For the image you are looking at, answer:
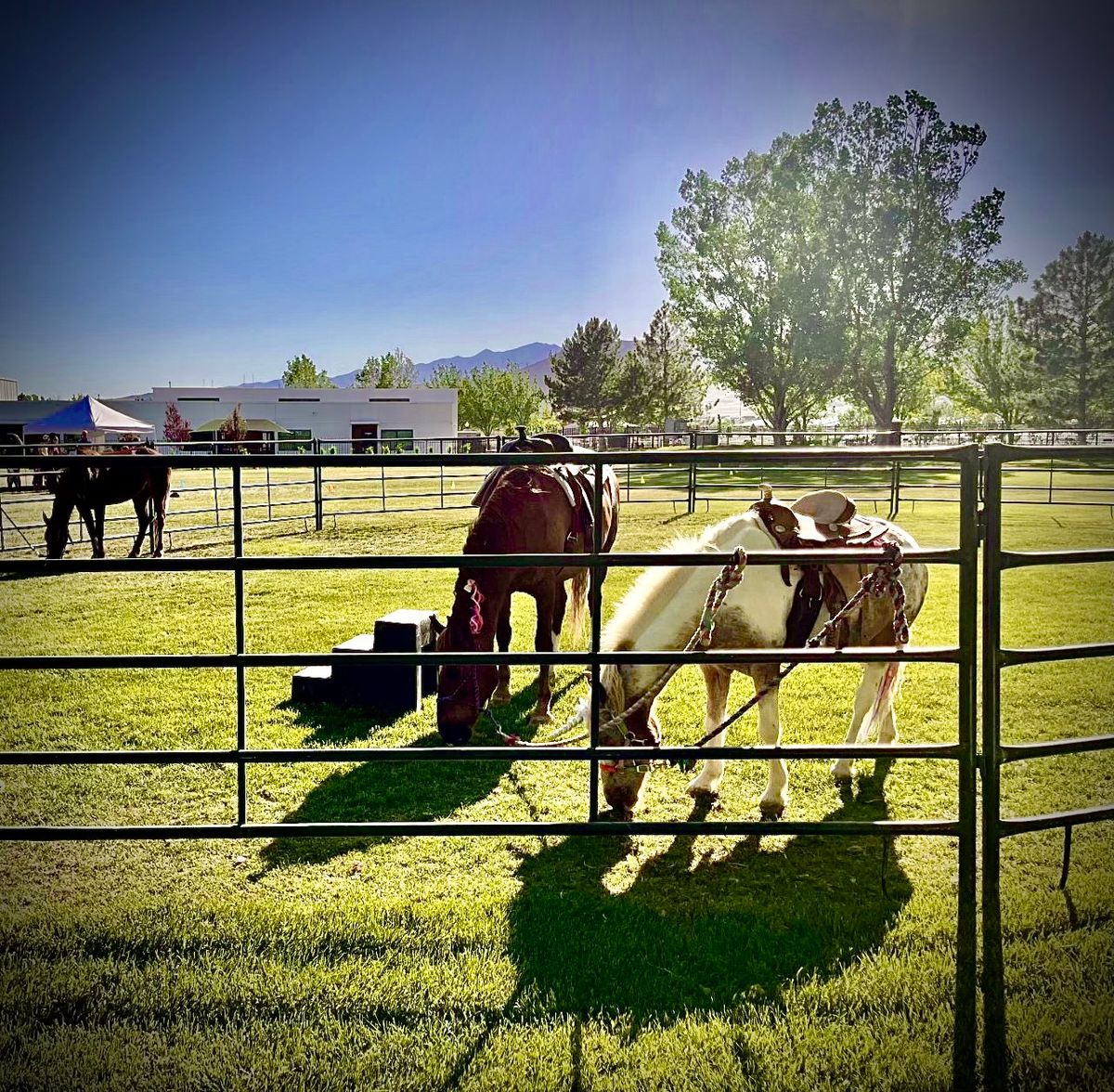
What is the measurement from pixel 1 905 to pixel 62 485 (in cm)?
988

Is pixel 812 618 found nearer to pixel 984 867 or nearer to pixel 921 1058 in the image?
pixel 984 867

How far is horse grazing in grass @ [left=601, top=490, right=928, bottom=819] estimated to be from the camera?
356cm

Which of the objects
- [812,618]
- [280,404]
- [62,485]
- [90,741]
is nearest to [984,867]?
[812,618]

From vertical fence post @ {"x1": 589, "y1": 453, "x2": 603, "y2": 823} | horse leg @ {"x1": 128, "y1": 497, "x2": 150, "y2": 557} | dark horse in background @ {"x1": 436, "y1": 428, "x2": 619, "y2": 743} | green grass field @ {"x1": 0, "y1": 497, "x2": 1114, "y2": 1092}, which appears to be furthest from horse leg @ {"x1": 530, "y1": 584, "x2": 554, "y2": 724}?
horse leg @ {"x1": 128, "y1": 497, "x2": 150, "y2": 557}

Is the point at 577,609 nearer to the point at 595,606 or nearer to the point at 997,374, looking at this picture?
the point at 595,606

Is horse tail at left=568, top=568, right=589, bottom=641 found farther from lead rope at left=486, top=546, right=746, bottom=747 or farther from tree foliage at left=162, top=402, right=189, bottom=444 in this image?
tree foliage at left=162, top=402, right=189, bottom=444

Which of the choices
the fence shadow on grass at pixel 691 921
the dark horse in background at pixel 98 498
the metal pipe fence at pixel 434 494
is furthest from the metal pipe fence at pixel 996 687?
the dark horse in background at pixel 98 498

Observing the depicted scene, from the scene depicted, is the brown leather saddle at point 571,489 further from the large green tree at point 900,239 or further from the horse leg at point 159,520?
the large green tree at point 900,239

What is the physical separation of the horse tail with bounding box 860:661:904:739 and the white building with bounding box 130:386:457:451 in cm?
5992

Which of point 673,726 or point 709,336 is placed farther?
point 709,336

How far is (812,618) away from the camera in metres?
3.94

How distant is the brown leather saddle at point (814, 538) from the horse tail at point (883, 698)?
12.4 inches

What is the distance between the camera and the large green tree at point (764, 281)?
38.4 meters

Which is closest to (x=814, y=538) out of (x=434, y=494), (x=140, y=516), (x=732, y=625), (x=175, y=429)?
(x=732, y=625)
